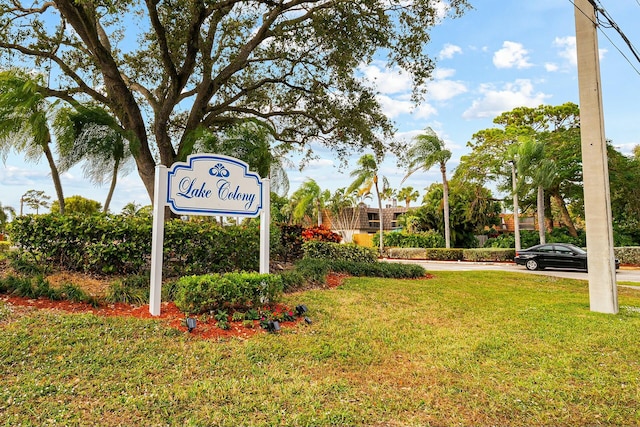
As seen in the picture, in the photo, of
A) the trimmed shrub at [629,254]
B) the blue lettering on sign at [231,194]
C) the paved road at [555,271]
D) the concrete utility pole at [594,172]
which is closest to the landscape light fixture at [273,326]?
the blue lettering on sign at [231,194]

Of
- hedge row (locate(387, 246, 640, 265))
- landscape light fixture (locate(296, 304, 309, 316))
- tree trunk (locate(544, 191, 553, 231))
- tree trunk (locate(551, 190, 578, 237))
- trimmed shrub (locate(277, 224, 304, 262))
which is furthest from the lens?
tree trunk (locate(544, 191, 553, 231))

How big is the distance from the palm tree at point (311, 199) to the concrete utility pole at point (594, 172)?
24630 millimetres

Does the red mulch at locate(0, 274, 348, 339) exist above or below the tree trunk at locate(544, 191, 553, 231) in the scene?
A: below

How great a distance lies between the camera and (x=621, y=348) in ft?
16.8

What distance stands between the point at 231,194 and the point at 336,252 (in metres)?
6.14

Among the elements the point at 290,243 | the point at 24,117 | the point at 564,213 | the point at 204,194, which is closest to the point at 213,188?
the point at 204,194

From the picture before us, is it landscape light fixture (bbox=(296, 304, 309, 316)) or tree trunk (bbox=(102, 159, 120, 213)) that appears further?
tree trunk (bbox=(102, 159, 120, 213))

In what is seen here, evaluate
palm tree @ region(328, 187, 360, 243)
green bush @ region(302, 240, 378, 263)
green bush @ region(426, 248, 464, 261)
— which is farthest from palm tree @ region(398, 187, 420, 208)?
green bush @ region(302, 240, 378, 263)

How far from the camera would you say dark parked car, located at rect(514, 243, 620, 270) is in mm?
16422

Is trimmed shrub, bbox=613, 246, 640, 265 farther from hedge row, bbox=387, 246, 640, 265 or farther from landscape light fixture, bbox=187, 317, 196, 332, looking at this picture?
landscape light fixture, bbox=187, 317, 196, 332

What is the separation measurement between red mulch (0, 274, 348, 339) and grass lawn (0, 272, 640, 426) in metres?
0.22

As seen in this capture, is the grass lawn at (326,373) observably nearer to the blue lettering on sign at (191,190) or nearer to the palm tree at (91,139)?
the blue lettering on sign at (191,190)

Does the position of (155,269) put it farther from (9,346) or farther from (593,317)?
(593,317)

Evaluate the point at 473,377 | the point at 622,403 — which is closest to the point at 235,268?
the point at 473,377
